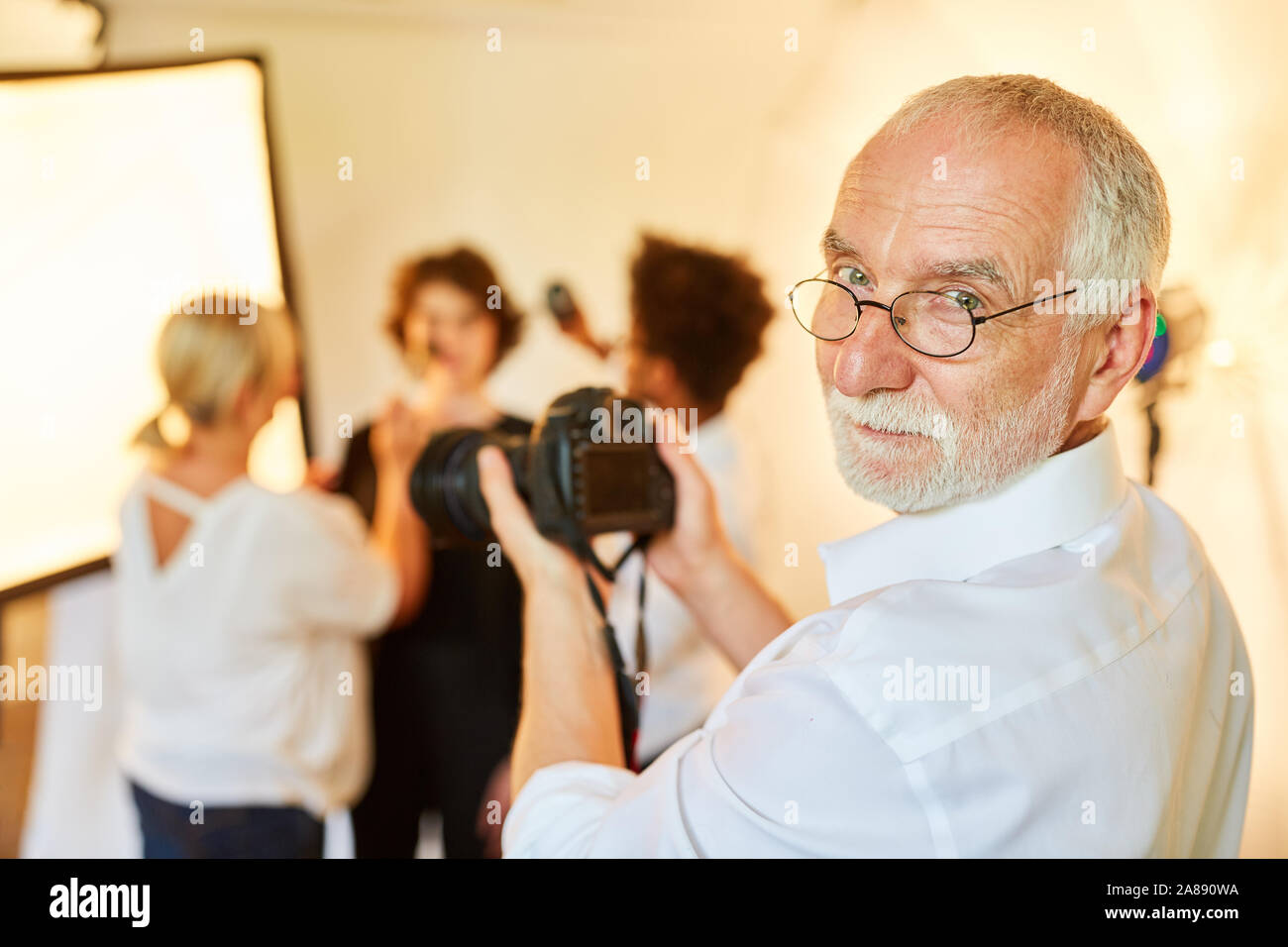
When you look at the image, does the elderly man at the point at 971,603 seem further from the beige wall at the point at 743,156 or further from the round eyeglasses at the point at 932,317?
the beige wall at the point at 743,156

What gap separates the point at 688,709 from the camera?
5.31 ft

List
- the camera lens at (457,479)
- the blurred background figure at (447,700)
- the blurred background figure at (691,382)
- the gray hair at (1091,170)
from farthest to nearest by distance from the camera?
the blurred background figure at (447,700) < the blurred background figure at (691,382) < the camera lens at (457,479) < the gray hair at (1091,170)

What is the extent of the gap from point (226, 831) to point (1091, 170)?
5.11 ft

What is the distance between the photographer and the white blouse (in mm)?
1645

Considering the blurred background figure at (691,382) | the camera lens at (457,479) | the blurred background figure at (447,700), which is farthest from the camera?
the blurred background figure at (447,700)

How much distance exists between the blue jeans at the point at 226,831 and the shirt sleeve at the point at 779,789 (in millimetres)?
1075

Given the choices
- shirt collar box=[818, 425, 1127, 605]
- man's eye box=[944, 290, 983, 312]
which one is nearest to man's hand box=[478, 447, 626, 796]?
shirt collar box=[818, 425, 1127, 605]

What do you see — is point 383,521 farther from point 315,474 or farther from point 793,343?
point 793,343

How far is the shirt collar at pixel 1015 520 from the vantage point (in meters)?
0.87

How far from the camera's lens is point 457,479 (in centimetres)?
115

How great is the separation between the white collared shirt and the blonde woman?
92 cm

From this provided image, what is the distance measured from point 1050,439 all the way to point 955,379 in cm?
9

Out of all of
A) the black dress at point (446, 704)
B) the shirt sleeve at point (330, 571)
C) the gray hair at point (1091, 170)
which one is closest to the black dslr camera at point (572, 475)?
the gray hair at point (1091, 170)

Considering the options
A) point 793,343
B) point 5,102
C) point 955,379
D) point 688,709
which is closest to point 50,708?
point 5,102
